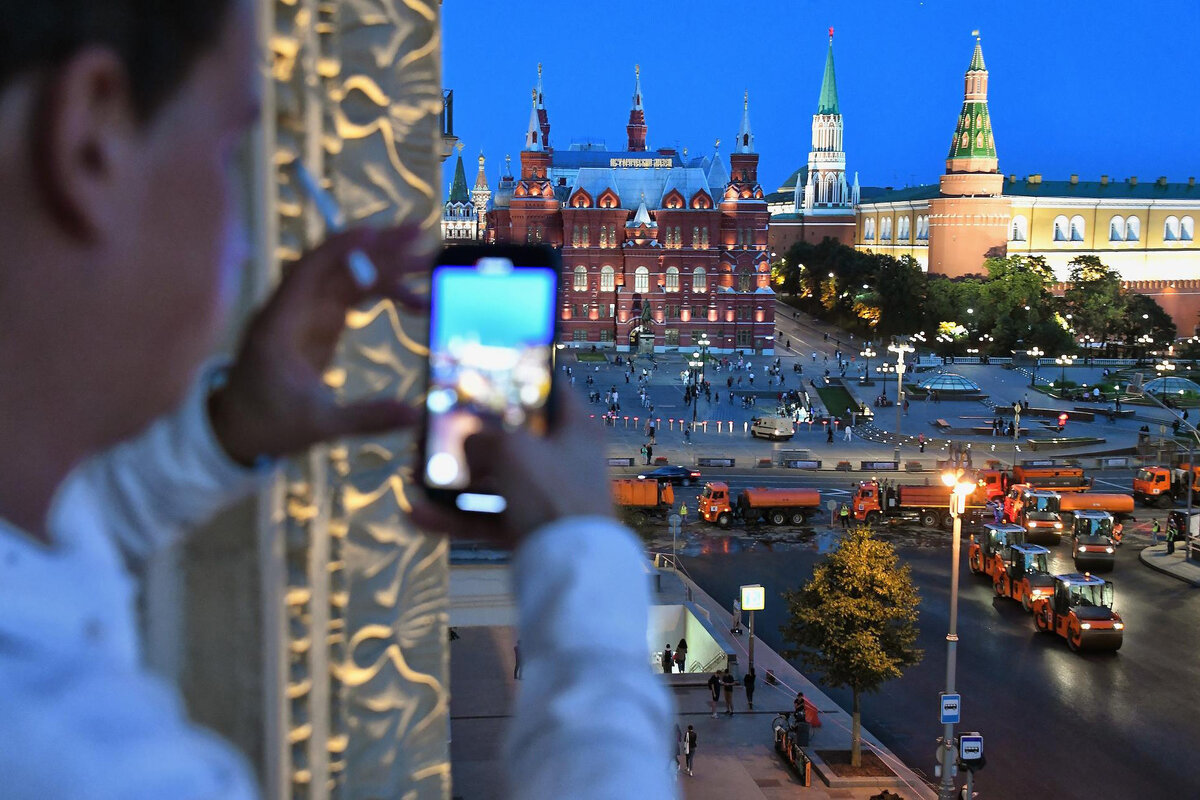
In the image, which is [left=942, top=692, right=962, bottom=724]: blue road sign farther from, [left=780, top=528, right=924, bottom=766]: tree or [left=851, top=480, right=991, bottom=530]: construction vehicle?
[left=851, top=480, right=991, bottom=530]: construction vehicle

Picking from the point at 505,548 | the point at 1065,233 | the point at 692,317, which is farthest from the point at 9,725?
the point at 1065,233

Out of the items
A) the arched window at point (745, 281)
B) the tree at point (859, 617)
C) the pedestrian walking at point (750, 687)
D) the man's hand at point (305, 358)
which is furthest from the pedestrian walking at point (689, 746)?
the arched window at point (745, 281)

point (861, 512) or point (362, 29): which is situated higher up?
point (362, 29)

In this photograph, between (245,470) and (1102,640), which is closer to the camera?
(245,470)

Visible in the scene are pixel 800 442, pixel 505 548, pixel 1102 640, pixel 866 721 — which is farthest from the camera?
pixel 800 442

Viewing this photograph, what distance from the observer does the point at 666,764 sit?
1111 millimetres

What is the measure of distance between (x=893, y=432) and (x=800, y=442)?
376 centimetres

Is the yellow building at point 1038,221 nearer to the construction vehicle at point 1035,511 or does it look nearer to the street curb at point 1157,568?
the construction vehicle at point 1035,511

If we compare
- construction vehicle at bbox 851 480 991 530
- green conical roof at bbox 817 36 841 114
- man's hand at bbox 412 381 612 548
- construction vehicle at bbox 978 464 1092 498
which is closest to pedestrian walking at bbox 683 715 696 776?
man's hand at bbox 412 381 612 548

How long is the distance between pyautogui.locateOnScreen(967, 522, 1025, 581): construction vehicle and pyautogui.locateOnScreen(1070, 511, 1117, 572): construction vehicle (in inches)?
63.3

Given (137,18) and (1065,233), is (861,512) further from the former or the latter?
(1065,233)

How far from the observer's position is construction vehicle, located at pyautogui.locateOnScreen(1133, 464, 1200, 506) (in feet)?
100

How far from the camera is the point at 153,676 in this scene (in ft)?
3.48

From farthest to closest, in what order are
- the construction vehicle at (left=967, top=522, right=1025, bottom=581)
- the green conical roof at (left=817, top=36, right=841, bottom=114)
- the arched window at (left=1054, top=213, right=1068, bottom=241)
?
1. the green conical roof at (left=817, top=36, right=841, bottom=114)
2. the arched window at (left=1054, top=213, right=1068, bottom=241)
3. the construction vehicle at (left=967, top=522, right=1025, bottom=581)
